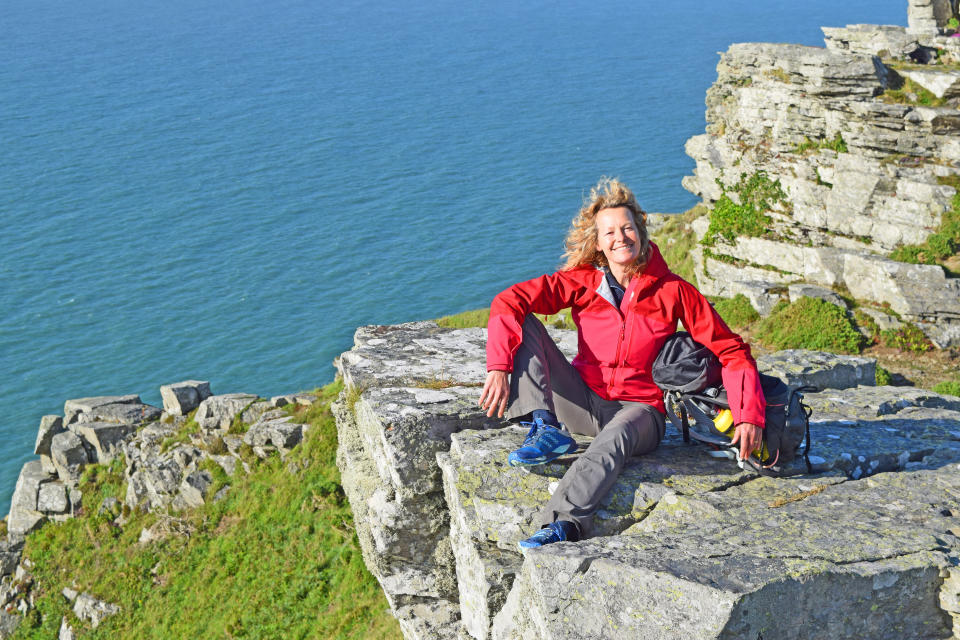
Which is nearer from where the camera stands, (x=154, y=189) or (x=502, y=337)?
(x=502, y=337)

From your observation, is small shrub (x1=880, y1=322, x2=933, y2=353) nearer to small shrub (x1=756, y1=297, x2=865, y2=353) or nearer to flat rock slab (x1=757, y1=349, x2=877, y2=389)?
small shrub (x1=756, y1=297, x2=865, y2=353)

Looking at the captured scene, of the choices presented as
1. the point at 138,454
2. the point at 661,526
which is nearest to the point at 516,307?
the point at 661,526

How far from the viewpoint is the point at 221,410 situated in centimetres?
2627

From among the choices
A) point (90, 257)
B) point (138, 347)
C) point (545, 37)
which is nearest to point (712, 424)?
point (138, 347)

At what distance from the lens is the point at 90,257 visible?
72.3 meters

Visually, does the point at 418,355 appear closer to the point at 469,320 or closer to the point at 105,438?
the point at 105,438

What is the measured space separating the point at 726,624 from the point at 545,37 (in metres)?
163

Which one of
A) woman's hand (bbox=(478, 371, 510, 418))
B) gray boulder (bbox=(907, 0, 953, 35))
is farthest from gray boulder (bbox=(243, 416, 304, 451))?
gray boulder (bbox=(907, 0, 953, 35))

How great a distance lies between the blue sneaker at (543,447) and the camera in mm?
8555

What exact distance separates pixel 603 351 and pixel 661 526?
202 cm

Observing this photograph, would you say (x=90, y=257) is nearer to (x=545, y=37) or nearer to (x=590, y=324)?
(x=590, y=324)

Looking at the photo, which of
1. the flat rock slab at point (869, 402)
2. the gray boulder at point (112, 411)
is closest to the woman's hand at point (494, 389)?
the flat rock slab at point (869, 402)

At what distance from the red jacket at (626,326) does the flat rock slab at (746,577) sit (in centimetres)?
135

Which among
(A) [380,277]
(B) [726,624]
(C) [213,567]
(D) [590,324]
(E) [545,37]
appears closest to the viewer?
(B) [726,624]
